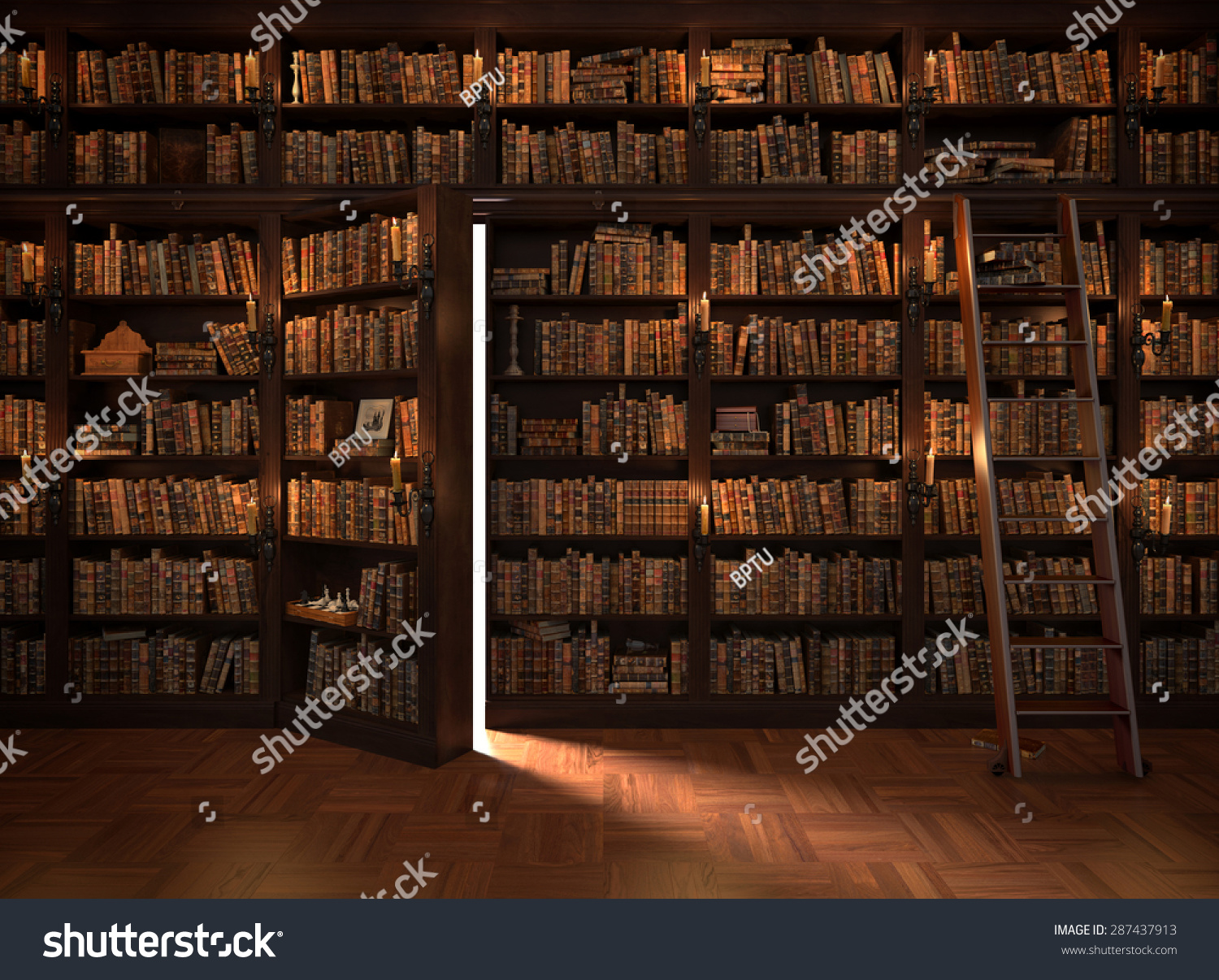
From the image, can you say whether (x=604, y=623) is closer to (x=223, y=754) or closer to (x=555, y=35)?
(x=223, y=754)

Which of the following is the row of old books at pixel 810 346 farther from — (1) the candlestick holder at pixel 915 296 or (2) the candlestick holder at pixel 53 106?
(2) the candlestick holder at pixel 53 106

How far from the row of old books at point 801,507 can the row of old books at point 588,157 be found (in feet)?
4.91

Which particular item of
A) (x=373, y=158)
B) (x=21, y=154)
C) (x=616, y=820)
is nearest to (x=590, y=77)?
(x=373, y=158)

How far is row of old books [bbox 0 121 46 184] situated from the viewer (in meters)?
3.88

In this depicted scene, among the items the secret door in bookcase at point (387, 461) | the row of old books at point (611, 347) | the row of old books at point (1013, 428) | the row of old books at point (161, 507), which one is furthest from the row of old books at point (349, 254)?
the row of old books at point (1013, 428)

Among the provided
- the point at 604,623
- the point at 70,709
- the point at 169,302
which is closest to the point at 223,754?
the point at 70,709

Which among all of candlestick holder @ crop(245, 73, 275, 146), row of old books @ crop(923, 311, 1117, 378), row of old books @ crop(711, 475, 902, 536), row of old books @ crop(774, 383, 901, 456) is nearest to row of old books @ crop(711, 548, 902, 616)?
row of old books @ crop(711, 475, 902, 536)

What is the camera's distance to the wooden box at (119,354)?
12.8ft

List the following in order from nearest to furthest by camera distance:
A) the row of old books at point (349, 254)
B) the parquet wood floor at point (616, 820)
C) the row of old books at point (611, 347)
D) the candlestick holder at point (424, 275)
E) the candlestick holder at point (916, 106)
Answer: the parquet wood floor at point (616, 820)
the candlestick holder at point (424, 275)
the row of old books at point (349, 254)
the candlestick holder at point (916, 106)
the row of old books at point (611, 347)

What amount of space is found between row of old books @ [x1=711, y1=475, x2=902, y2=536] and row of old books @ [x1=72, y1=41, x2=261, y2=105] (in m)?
2.98

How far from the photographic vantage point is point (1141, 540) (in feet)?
12.6

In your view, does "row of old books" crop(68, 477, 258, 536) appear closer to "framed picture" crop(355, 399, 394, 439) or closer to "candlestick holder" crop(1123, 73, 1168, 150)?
"framed picture" crop(355, 399, 394, 439)

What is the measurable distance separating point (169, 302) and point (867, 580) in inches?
143

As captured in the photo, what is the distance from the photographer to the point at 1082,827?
2.83 m
